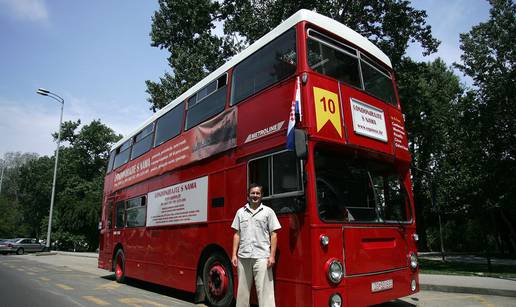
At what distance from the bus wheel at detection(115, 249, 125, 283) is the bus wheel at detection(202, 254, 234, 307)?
525 cm

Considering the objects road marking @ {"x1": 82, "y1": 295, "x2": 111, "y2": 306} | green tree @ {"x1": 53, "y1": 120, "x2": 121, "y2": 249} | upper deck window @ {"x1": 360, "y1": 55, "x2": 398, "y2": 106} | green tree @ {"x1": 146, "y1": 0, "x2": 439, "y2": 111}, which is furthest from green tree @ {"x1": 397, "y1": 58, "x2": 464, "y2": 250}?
green tree @ {"x1": 53, "y1": 120, "x2": 121, "y2": 249}

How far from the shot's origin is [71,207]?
138 feet

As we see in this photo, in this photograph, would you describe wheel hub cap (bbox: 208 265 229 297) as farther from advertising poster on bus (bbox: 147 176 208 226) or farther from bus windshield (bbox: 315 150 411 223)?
bus windshield (bbox: 315 150 411 223)

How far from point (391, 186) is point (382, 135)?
2.81ft

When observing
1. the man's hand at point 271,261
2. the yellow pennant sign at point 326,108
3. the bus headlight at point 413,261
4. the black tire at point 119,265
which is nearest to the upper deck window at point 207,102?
the yellow pennant sign at point 326,108

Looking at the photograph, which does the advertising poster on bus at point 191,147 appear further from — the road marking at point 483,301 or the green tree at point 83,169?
the green tree at point 83,169

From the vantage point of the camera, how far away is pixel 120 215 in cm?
1192

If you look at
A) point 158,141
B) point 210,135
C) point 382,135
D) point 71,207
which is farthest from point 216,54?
point 71,207

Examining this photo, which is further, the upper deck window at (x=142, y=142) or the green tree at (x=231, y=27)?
the green tree at (x=231, y=27)

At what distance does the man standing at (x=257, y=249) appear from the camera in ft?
17.2

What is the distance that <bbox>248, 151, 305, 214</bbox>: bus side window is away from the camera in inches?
207

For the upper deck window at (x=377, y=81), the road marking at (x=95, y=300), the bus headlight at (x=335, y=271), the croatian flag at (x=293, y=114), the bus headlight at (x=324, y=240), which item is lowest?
the road marking at (x=95, y=300)

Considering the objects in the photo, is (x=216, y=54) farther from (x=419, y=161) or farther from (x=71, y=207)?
(x=71, y=207)

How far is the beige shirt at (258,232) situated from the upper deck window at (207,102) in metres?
2.68
